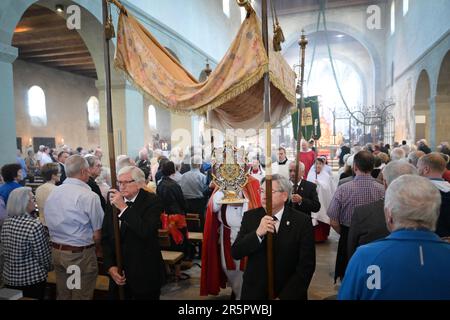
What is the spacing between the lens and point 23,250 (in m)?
3.19

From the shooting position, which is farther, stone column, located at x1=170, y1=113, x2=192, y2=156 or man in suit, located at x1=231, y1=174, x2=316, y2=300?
stone column, located at x1=170, y1=113, x2=192, y2=156

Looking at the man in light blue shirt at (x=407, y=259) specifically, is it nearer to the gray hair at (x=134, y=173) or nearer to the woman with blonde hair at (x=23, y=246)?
the gray hair at (x=134, y=173)

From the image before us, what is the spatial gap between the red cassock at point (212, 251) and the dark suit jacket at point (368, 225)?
136 cm

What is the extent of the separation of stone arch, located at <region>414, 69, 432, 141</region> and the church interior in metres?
0.06

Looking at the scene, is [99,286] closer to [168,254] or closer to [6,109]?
[168,254]

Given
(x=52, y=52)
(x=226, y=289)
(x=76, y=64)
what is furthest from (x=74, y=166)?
(x=76, y=64)

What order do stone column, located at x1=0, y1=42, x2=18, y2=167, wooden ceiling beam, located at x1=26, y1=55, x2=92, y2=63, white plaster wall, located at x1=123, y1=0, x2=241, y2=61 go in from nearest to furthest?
stone column, located at x1=0, y1=42, x2=18, y2=167 < white plaster wall, located at x1=123, y1=0, x2=241, y2=61 < wooden ceiling beam, located at x1=26, y1=55, x2=92, y2=63

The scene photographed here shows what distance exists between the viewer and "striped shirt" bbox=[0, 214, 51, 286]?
318 cm

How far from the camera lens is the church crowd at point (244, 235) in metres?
1.60

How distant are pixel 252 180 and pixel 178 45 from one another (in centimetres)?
997

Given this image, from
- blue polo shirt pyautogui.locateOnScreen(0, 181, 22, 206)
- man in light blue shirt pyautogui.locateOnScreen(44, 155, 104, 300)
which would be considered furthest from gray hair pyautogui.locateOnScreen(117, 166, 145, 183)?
blue polo shirt pyautogui.locateOnScreen(0, 181, 22, 206)

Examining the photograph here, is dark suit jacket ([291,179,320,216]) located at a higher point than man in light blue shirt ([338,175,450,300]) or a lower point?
lower

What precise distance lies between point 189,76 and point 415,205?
9.47 feet

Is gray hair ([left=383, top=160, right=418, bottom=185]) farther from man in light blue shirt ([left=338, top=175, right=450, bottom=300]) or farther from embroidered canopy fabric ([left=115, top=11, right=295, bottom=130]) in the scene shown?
man in light blue shirt ([left=338, top=175, right=450, bottom=300])
